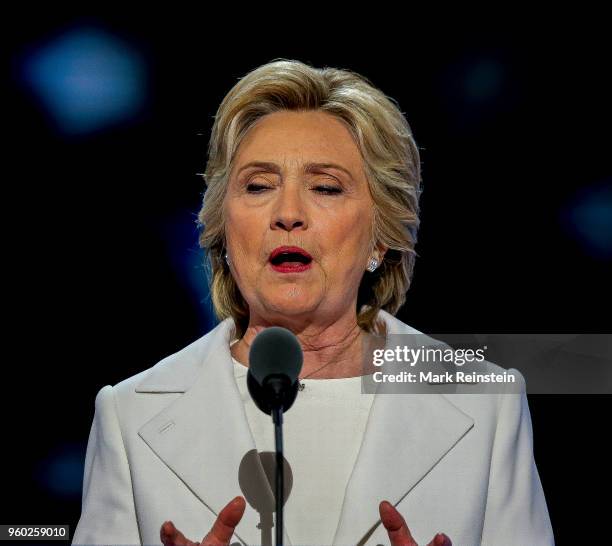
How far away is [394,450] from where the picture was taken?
7.44ft

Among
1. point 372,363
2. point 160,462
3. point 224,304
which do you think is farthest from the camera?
point 224,304

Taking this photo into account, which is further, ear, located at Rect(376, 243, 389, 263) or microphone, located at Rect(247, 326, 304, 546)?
ear, located at Rect(376, 243, 389, 263)

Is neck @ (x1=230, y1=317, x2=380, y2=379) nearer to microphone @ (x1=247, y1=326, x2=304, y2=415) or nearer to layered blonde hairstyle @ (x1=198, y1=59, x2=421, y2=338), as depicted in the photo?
layered blonde hairstyle @ (x1=198, y1=59, x2=421, y2=338)

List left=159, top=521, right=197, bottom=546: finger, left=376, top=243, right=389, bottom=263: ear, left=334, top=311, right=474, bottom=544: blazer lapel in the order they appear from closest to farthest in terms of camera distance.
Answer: left=159, top=521, right=197, bottom=546: finger → left=334, top=311, right=474, bottom=544: blazer lapel → left=376, top=243, right=389, bottom=263: ear

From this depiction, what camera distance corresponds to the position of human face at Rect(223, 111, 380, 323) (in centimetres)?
233

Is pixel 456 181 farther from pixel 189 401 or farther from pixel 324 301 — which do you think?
pixel 189 401

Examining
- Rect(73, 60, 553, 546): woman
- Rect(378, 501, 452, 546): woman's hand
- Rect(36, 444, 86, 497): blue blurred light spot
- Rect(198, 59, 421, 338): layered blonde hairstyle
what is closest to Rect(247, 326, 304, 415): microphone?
Rect(378, 501, 452, 546): woman's hand

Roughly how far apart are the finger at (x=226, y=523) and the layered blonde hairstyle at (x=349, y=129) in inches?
35.9

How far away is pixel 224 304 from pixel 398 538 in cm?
103

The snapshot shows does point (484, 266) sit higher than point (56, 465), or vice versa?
point (484, 266)

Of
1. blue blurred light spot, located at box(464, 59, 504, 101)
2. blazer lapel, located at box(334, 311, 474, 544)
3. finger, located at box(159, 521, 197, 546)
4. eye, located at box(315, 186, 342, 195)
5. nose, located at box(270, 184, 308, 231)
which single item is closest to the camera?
finger, located at box(159, 521, 197, 546)

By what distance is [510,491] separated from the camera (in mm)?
2283

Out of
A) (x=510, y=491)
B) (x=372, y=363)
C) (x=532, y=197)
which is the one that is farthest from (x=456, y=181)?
(x=510, y=491)

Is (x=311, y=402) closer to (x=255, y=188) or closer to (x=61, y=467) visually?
(x=255, y=188)
